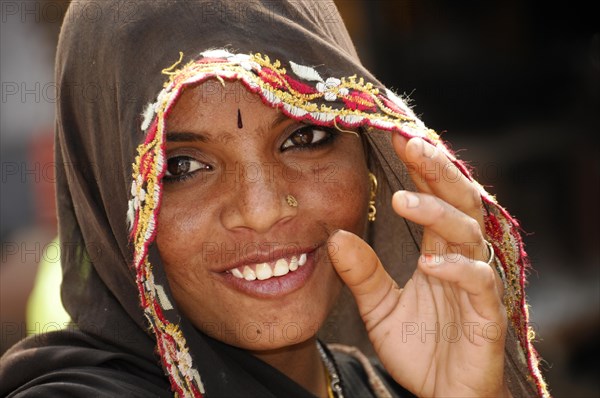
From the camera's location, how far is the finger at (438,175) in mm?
1622

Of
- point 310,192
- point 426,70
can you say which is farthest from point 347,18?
point 310,192

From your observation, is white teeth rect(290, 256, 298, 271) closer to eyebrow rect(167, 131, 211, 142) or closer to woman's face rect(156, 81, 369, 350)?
woman's face rect(156, 81, 369, 350)

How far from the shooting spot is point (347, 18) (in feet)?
14.8

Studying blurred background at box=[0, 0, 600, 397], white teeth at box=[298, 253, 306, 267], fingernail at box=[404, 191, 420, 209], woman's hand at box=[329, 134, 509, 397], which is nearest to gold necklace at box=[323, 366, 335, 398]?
woman's hand at box=[329, 134, 509, 397]

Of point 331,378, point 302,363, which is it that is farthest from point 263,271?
point 331,378

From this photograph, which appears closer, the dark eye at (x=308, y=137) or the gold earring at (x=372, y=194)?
the dark eye at (x=308, y=137)

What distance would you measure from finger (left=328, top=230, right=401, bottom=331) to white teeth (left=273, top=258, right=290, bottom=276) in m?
0.11

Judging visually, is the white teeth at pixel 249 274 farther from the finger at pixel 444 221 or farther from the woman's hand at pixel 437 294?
the finger at pixel 444 221

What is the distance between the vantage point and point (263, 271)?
6.07ft

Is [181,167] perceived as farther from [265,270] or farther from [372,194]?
[372,194]

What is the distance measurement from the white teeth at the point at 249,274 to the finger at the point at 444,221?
382mm

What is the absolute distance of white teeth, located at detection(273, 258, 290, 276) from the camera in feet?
6.10

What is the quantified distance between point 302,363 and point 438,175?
2.72ft

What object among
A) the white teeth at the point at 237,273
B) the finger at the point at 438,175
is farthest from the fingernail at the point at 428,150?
the white teeth at the point at 237,273
